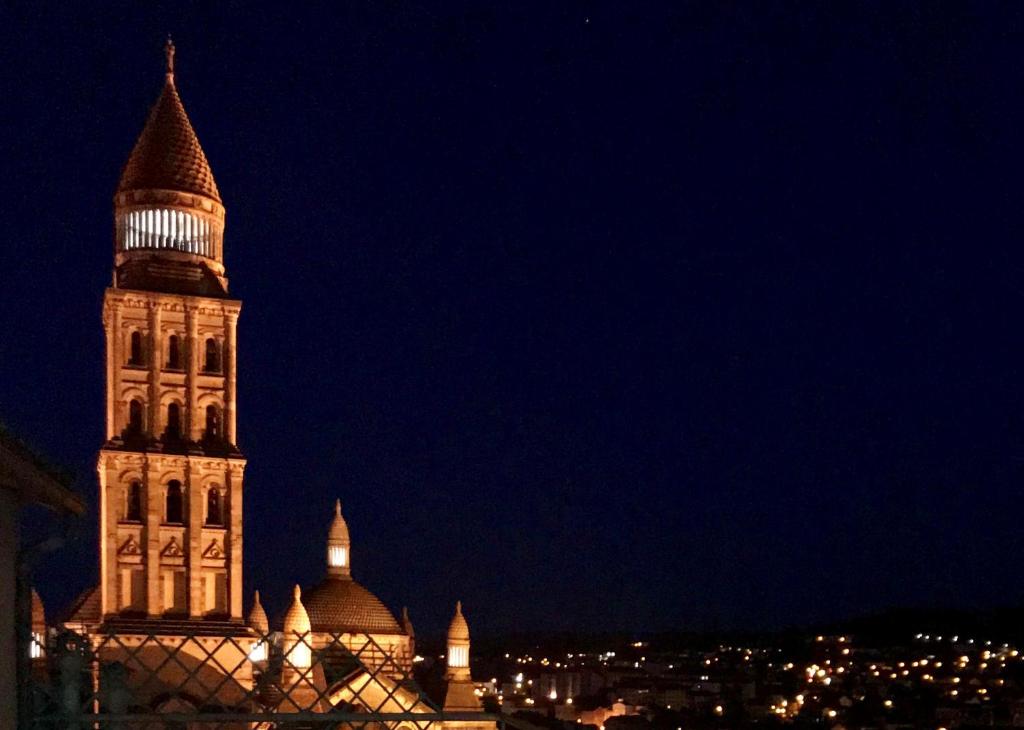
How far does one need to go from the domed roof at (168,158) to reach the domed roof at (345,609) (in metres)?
18.4

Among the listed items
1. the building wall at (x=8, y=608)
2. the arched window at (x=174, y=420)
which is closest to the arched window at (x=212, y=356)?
the arched window at (x=174, y=420)

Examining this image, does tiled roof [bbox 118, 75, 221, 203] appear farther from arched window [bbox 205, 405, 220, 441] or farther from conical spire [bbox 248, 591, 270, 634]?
conical spire [bbox 248, 591, 270, 634]

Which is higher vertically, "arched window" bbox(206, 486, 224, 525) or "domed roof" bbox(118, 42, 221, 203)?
"domed roof" bbox(118, 42, 221, 203)

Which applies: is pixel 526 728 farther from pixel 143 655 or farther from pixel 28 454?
pixel 143 655

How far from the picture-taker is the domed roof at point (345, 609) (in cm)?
5847

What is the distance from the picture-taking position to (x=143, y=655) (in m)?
44.1

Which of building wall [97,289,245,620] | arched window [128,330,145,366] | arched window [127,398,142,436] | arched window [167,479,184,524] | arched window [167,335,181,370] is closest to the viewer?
building wall [97,289,245,620]

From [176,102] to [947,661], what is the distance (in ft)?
543

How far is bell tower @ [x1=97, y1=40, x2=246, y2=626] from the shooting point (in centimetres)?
4544

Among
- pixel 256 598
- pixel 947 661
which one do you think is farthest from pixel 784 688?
pixel 256 598

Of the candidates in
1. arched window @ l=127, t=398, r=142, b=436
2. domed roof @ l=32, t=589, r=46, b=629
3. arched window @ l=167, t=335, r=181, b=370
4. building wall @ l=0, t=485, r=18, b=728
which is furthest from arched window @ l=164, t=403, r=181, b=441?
building wall @ l=0, t=485, r=18, b=728

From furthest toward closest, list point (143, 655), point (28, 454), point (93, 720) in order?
Answer: point (143, 655) → point (93, 720) → point (28, 454)

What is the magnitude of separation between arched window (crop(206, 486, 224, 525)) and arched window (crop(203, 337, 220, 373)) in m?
3.89

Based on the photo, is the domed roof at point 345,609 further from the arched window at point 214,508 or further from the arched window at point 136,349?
the arched window at point 136,349
